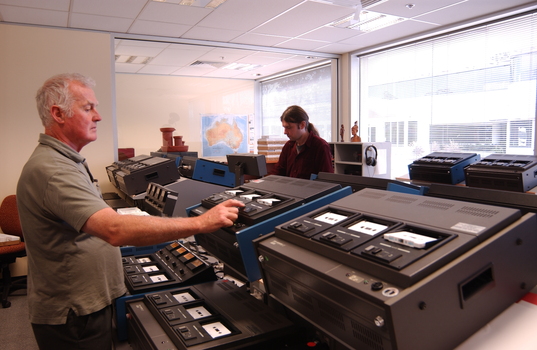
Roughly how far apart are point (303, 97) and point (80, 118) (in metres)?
5.80

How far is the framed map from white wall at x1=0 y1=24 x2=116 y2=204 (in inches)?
82.5

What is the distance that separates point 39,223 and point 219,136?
5.31m

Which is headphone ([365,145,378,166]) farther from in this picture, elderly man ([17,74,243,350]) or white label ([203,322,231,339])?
white label ([203,322,231,339])

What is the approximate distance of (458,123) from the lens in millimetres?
4781

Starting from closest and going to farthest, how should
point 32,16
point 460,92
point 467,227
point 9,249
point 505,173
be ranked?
1. point 467,227
2. point 505,173
3. point 9,249
4. point 32,16
5. point 460,92

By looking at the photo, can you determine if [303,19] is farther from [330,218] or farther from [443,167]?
[330,218]

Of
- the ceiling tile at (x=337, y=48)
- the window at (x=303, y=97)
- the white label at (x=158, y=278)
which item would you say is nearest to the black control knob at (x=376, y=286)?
the white label at (x=158, y=278)

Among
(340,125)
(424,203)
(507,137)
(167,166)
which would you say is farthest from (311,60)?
(424,203)

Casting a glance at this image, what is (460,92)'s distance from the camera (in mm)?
4730

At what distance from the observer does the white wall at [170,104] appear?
5.48 metres

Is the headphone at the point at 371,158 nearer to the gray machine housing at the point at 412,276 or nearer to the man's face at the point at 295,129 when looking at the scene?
the man's face at the point at 295,129

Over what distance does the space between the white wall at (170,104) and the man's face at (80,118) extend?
4.14m

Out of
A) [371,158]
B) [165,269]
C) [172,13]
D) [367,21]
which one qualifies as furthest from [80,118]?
[371,158]

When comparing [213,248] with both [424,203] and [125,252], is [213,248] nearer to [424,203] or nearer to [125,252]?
[125,252]
